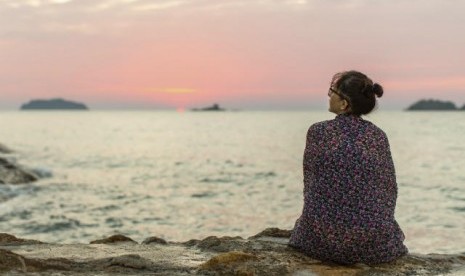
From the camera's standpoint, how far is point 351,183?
20.1ft

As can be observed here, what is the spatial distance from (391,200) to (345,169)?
0.63 metres

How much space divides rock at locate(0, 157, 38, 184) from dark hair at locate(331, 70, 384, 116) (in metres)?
24.5

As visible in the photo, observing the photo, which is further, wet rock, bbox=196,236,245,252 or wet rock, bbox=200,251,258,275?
wet rock, bbox=196,236,245,252

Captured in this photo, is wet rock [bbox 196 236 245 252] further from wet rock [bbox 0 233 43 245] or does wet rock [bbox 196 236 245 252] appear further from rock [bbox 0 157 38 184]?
rock [bbox 0 157 38 184]

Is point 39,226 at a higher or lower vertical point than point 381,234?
lower

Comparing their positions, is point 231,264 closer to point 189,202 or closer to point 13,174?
point 189,202

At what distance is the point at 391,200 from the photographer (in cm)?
629

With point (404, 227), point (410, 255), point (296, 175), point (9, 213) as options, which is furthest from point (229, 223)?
point (296, 175)

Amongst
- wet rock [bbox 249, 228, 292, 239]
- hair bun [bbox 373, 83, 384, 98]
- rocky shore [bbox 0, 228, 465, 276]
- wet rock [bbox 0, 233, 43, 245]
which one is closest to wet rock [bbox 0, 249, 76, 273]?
rocky shore [bbox 0, 228, 465, 276]

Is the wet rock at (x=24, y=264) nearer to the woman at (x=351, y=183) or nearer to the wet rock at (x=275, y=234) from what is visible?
the woman at (x=351, y=183)

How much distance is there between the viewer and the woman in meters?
6.10

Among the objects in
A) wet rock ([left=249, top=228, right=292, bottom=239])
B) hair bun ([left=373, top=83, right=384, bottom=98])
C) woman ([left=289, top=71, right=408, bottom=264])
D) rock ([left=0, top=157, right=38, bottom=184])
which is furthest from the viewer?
rock ([left=0, top=157, right=38, bottom=184])

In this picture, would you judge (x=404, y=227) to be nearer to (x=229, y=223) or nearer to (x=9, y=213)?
(x=229, y=223)

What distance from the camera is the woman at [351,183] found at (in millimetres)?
6098
